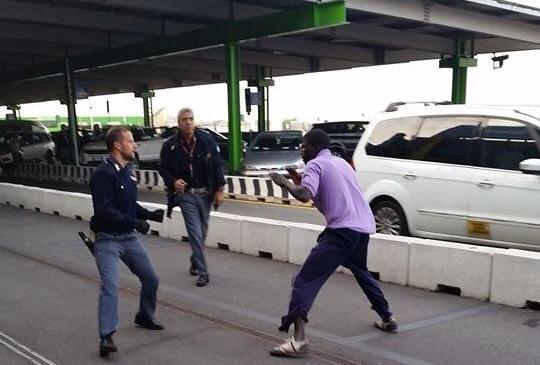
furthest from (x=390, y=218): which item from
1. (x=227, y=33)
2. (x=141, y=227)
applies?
(x=227, y=33)

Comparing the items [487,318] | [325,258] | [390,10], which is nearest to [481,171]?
[487,318]

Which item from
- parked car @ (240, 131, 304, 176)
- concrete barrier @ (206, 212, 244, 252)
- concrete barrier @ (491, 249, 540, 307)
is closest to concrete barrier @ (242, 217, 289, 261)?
concrete barrier @ (206, 212, 244, 252)

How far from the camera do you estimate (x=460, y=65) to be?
26016 mm

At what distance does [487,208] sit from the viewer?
22.2 ft

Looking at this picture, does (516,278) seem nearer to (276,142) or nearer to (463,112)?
(463,112)

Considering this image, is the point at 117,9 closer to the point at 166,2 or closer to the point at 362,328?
the point at 166,2

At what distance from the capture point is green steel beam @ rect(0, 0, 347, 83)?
1563cm

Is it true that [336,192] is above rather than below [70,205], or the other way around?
above

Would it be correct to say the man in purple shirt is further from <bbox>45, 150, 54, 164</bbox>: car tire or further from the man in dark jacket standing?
<bbox>45, 150, 54, 164</bbox>: car tire

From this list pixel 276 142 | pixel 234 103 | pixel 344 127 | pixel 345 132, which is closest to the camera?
pixel 276 142

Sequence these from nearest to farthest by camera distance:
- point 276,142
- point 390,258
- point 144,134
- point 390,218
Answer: point 390,258 < point 390,218 < point 276,142 < point 144,134

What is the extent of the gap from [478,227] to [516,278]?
135cm

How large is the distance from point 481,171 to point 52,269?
17.3 feet

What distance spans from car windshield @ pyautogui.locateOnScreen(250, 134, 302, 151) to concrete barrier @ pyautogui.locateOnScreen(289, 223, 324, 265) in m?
9.21
